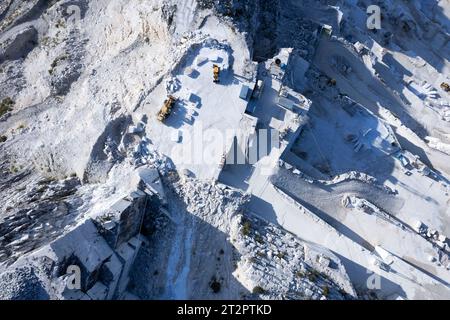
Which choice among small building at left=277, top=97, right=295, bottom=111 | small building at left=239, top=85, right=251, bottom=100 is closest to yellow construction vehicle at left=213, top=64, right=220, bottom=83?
small building at left=239, top=85, right=251, bottom=100

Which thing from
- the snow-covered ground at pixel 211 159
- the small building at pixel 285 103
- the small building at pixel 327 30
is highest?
the small building at pixel 327 30

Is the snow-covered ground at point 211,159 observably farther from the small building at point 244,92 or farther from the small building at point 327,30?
the small building at point 244,92

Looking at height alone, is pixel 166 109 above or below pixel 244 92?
below

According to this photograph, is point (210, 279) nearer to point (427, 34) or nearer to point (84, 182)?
point (84, 182)

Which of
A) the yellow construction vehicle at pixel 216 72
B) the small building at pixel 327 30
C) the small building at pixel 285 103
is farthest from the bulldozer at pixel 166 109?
the small building at pixel 327 30

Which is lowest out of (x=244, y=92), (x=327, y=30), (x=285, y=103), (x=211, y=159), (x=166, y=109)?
(x=211, y=159)

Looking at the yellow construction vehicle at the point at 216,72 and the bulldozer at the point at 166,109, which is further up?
Answer: the yellow construction vehicle at the point at 216,72

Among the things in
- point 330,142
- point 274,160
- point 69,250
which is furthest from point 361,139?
point 69,250

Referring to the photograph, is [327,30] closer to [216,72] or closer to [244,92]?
[244,92]

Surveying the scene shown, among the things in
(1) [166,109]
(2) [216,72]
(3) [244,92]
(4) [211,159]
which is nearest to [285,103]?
(3) [244,92]
